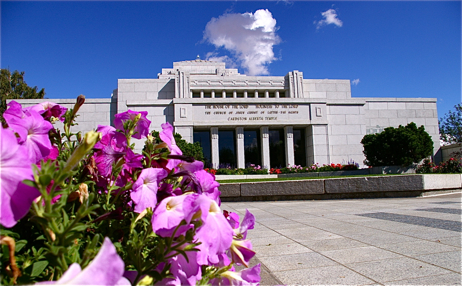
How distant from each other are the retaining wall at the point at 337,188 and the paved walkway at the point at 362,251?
11.5 feet

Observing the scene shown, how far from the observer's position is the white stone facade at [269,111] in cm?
2216

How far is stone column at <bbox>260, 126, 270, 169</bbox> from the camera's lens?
22.4m

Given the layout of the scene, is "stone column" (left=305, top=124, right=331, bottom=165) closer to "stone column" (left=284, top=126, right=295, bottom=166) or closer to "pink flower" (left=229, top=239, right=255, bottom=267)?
"stone column" (left=284, top=126, right=295, bottom=166)

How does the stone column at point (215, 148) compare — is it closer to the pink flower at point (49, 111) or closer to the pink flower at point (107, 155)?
the pink flower at point (49, 111)

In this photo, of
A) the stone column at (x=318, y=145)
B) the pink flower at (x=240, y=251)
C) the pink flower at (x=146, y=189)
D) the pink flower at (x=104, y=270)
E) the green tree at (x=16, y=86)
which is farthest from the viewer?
the green tree at (x=16, y=86)

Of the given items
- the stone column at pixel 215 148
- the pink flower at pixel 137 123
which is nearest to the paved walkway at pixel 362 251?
the pink flower at pixel 137 123

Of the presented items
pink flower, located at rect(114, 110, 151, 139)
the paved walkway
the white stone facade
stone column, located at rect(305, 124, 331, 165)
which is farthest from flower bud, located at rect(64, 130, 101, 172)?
stone column, located at rect(305, 124, 331, 165)

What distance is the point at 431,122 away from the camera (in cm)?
2538

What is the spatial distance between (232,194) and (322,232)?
4852mm

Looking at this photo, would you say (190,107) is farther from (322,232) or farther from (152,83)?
(322,232)

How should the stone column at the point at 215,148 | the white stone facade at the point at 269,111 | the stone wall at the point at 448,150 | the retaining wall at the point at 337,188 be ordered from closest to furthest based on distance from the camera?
1. the retaining wall at the point at 337,188
2. the stone column at the point at 215,148
3. the white stone facade at the point at 269,111
4. the stone wall at the point at 448,150

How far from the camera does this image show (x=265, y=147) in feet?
73.8

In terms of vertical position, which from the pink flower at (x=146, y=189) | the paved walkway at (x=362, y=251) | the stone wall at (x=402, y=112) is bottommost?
the paved walkway at (x=362, y=251)

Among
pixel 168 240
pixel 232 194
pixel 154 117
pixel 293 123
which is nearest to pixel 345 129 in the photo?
pixel 293 123
